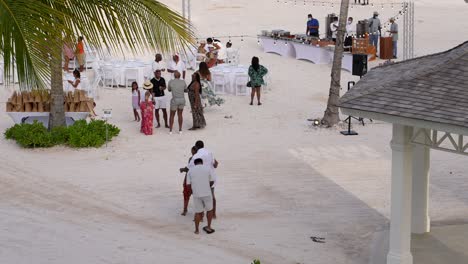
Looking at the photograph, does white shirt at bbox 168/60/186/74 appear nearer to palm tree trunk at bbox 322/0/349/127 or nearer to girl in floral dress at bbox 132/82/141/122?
girl in floral dress at bbox 132/82/141/122

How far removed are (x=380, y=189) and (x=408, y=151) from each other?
173 inches

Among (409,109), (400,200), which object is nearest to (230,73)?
(400,200)

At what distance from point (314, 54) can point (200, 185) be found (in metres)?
16.9

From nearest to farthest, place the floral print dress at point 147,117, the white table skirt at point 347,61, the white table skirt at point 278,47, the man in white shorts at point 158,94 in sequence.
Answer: the floral print dress at point 147,117 < the man in white shorts at point 158,94 < the white table skirt at point 347,61 < the white table skirt at point 278,47

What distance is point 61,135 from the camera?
64.8ft

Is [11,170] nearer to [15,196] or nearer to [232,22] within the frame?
[15,196]

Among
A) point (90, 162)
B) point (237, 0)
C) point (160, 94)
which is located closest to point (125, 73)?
point (160, 94)

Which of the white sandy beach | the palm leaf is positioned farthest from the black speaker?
the palm leaf

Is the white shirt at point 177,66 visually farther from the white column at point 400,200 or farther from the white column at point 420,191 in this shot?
the white column at point 400,200

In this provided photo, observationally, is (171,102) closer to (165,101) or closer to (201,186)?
(165,101)

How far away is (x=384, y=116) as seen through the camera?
12.1 metres

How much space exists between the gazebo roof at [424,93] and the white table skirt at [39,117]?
846 cm

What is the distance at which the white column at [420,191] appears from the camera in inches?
562

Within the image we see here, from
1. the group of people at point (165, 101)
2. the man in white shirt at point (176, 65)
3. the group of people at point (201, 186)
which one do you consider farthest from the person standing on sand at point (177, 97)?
the group of people at point (201, 186)
